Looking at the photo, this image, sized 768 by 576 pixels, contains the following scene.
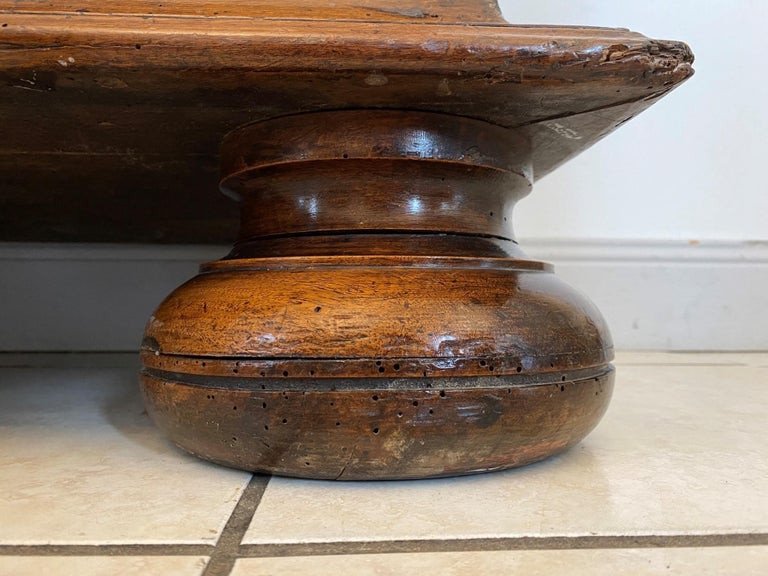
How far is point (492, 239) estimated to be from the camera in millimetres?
552

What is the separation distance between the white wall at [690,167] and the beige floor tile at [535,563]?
80 cm

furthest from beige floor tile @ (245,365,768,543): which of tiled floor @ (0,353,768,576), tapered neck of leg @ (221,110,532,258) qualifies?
tapered neck of leg @ (221,110,532,258)

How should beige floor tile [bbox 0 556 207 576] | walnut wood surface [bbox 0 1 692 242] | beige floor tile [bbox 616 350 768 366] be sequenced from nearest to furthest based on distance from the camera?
beige floor tile [bbox 0 556 207 576] < walnut wood surface [bbox 0 1 692 242] < beige floor tile [bbox 616 350 768 366]

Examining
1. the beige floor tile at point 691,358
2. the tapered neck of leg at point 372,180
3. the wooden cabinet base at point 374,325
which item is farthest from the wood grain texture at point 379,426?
the beige floor tile at point 691,358

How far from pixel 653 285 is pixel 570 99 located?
69cm

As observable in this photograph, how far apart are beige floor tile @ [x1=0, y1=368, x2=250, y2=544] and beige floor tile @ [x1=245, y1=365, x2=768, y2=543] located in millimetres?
42

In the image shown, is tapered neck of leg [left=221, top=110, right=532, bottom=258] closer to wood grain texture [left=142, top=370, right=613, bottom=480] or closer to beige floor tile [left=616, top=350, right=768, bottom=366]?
wood grain texture [left=142, top=370, right=613, bottom=480]

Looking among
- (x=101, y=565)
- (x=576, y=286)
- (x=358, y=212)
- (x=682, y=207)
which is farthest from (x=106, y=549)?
(x=682, y=207)

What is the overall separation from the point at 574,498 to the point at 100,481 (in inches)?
12.3

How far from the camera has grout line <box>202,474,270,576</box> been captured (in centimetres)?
34

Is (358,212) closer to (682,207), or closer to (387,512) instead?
(387,512)

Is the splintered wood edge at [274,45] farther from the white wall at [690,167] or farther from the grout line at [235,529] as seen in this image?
the white wall at [690,167]

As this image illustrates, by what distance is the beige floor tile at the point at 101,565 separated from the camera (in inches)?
13.1

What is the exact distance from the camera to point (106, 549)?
36cm
